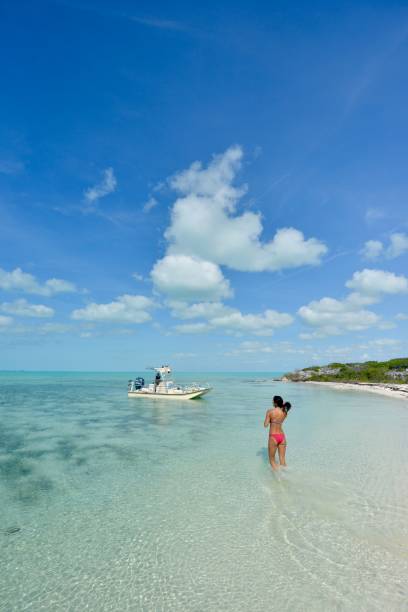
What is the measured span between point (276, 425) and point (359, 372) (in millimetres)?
96900

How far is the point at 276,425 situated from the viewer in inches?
526

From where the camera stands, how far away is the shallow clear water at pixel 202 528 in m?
6.14

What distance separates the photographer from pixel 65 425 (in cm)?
2619

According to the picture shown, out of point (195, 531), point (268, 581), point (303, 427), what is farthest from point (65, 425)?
point (268, 581)

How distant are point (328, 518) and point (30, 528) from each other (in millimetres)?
7676

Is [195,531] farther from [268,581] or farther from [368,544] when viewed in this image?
[368,544]

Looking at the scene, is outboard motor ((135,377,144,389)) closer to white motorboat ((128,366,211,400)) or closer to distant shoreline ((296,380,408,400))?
white motorboat ((128,366,211,400))

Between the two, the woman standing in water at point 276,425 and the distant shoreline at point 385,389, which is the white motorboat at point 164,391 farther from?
the woman standing in water at point 276,425

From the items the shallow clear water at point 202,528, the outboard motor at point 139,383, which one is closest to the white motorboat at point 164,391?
the outboard motor at point 139,383

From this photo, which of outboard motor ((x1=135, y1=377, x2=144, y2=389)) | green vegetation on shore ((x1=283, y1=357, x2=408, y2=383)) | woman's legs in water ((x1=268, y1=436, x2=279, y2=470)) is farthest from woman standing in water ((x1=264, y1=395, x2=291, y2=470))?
green vegetation on shore ((x1=283, y1=357, x2=408, y2=383))

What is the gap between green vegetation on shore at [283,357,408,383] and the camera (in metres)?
86.0

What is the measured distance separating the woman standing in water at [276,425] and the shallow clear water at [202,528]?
581 mm

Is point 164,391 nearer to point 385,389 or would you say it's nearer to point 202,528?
point 202,528

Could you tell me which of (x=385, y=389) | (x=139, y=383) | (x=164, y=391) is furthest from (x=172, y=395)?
(x=385, y=389)
